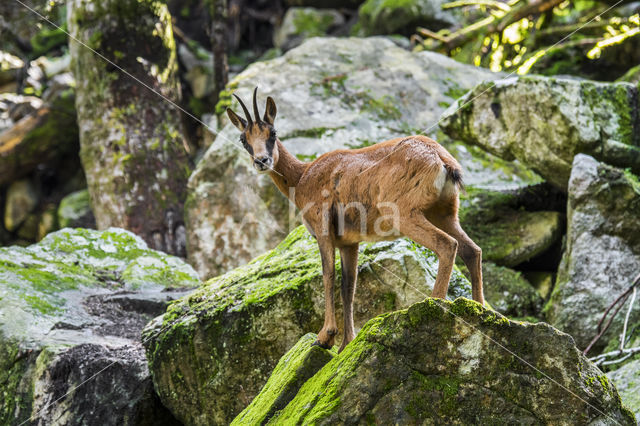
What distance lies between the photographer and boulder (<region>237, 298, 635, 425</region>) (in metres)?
4.07

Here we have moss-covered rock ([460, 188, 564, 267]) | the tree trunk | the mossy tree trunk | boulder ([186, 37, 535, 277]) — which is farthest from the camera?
the tree trunk

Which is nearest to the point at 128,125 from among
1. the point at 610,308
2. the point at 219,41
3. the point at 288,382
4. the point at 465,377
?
the point at 219,41

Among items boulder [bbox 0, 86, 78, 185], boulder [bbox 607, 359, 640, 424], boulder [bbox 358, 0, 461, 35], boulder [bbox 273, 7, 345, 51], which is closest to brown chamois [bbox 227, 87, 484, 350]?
boulder [bbox 607, 359, 640, 424]

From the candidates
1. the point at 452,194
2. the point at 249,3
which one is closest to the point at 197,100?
the point at 249,3

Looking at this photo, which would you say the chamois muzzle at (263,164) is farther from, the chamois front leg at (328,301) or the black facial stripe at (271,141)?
the chamois front leg at (328,301)

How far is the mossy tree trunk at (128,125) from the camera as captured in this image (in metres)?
13.0

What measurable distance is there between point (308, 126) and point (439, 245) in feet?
23.2

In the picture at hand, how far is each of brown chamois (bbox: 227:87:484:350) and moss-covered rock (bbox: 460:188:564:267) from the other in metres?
4.13

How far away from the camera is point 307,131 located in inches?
448

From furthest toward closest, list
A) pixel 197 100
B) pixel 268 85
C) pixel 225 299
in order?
1. pixel 197 100
2. pixel 268 85
3. pixel 225 299

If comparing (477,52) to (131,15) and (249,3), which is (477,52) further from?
(249,3)

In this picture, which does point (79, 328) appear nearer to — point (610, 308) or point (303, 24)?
point (610, 308)

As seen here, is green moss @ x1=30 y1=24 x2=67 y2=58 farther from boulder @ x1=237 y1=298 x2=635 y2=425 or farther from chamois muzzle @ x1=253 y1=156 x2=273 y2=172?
boulder @ x1=237 y1=298 x2=635 y2=425

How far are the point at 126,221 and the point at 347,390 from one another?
9746mm
